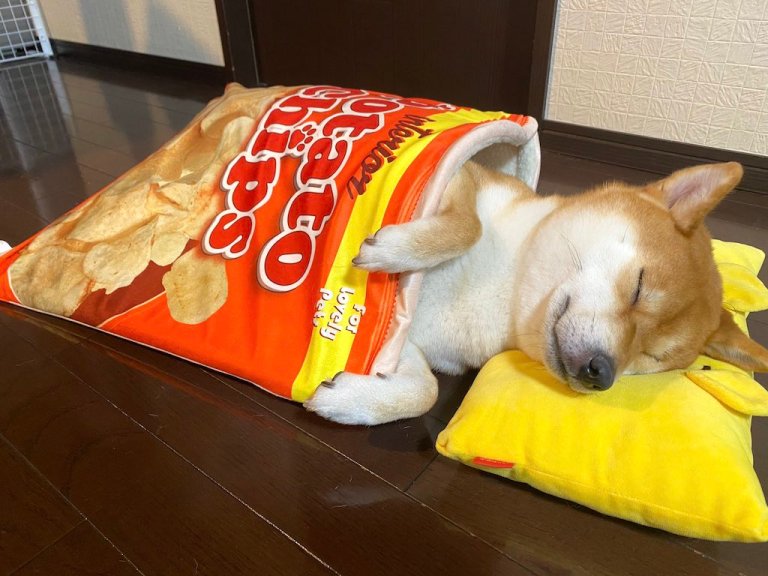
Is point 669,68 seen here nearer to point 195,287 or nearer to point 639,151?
point 639,151

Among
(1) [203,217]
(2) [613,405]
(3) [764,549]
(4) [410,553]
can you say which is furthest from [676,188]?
(1) [203,217]

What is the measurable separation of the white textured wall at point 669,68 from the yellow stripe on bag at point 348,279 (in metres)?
1.49

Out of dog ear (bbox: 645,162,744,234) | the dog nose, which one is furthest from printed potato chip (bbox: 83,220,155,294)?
dog ear (bbox: 645,162,744,234)

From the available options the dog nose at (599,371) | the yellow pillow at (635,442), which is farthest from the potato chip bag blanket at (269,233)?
the dog nose at (599,371)

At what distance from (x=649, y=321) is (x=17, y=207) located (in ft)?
7.24

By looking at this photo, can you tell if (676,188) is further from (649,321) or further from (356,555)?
(356,555)

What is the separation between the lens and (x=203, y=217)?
1531mm

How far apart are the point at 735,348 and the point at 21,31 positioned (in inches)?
235

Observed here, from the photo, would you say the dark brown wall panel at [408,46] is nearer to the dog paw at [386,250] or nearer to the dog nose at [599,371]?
the dog paw at [386,250]

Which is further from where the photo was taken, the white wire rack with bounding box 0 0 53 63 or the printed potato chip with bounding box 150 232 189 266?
the white wire rack with bounding box 0 0 53 63

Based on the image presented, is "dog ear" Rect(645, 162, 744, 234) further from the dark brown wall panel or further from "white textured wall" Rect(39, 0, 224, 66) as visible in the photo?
"white textured wall" Rect(39, 0, 224, 66)

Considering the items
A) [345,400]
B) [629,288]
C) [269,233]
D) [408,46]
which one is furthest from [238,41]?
[629,288]

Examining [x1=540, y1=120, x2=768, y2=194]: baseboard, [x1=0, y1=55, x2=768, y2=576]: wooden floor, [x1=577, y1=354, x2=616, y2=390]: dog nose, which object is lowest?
[x1=540, y1=120, x2=768, y2=194]: baseboard

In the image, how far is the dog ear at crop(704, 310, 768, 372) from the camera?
113 cm
